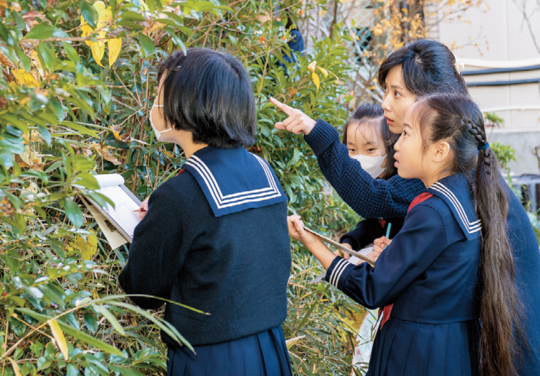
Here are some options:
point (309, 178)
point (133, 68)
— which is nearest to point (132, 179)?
point (133, 68)

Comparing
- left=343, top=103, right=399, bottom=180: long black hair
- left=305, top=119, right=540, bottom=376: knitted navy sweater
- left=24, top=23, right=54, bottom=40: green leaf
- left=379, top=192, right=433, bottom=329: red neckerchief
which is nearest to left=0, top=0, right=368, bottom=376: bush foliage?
left=24, top=23, right=54, bottom=40: green leaf

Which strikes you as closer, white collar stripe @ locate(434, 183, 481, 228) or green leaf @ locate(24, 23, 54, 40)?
green leaf @ locate(24, 23, 54, 40)

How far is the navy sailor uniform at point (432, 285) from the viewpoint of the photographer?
141cm

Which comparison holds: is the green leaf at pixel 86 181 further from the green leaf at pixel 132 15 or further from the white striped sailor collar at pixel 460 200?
the white striped sailor collar at pixel 460 200

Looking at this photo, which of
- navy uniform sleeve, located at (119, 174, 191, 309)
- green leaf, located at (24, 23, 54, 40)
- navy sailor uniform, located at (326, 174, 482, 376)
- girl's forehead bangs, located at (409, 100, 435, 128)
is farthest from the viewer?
girl's forehead bangs, located at (409, 100, 435, 128)

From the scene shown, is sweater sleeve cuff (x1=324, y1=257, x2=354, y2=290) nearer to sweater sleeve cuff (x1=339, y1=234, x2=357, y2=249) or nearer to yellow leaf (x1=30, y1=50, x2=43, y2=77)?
Result: sweater sleeve cuff (x1=339, y1=234, x2=357, y2=249)

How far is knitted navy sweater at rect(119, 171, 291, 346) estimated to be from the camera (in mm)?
1201

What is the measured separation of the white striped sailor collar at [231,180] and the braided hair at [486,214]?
522 millimetres

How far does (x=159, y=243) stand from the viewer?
1201mm

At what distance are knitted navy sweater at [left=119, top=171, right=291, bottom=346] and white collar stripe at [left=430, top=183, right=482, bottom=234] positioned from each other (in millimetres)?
556

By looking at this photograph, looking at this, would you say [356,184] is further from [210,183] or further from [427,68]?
[210,183]

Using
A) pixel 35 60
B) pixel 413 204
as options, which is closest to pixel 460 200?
pixel 413 204

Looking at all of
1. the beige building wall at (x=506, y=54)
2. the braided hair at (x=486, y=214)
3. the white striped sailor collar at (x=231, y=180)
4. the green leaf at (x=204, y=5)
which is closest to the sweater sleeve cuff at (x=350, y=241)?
the braided hair at (x=486, y=214)

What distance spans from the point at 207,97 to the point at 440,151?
713mm
